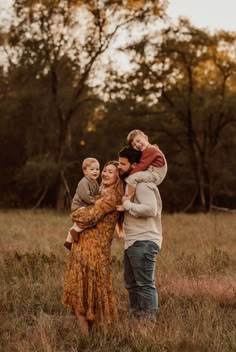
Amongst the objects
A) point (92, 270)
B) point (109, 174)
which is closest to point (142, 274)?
point (92, 270)

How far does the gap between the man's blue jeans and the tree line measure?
59.7 feet

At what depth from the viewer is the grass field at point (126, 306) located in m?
4.80

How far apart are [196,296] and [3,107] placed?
22.8 meters

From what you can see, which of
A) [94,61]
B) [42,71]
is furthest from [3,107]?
[94,61]

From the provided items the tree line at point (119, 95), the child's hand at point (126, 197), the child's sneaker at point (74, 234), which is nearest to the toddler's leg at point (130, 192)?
the child's hand at point (126, 197)

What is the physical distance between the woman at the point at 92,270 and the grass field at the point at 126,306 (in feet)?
0.63

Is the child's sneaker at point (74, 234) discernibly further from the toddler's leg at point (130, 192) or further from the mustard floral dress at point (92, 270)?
the toddler's leg at point (130, 192)

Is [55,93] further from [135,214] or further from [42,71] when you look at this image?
[135,214]

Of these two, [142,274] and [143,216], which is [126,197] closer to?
[143,216]

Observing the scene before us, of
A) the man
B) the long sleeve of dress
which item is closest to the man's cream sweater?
the man

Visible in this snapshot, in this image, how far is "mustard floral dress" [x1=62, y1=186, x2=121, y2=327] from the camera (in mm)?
4926

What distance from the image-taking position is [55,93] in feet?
83.7

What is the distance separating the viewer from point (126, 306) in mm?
6141

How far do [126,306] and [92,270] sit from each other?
137cm
